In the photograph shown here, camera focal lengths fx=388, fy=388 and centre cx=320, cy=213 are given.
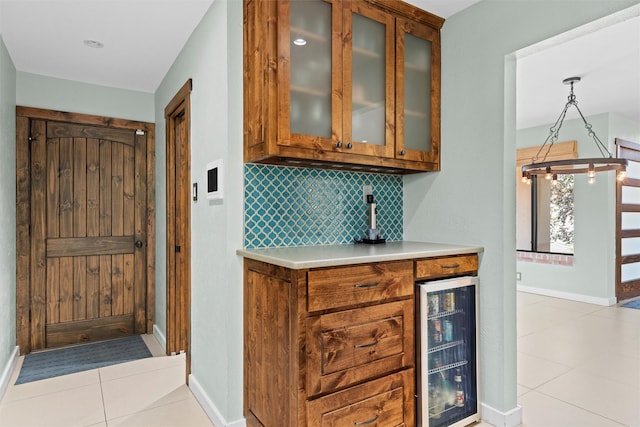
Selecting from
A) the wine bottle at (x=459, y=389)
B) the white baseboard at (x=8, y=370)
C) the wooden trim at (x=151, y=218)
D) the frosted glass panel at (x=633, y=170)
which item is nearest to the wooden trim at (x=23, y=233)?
the white baseboard at (x=8, y=370)

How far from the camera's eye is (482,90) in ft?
7.64

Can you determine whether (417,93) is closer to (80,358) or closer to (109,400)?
(109,400)

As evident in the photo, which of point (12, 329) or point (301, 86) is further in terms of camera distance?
point (12, 329)

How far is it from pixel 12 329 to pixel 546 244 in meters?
6.61

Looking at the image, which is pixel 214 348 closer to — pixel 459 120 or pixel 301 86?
pixel 301 86

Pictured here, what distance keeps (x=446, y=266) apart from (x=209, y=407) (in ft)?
5.39

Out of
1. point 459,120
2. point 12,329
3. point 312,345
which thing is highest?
point 459,120

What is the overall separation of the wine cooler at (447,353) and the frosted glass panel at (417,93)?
0.92 m

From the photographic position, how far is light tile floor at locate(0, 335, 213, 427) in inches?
91.0

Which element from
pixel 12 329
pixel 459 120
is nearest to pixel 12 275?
pixel 12 329

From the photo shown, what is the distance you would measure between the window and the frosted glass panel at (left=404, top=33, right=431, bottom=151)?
3.99 metres

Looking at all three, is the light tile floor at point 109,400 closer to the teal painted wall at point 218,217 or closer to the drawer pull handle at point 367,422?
the teal painted wall at point 218,217

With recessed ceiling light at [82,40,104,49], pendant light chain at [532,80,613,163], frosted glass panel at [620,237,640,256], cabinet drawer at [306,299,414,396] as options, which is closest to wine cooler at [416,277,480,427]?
cabinet drawer at [306,299,414,396]

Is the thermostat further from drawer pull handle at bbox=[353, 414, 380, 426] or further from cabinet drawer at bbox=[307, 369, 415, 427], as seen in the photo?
drawer pull handle at bbox=[353, 414, 380, 426]
